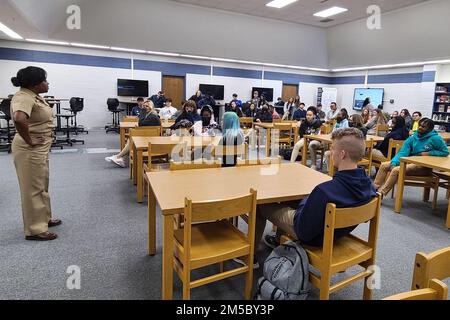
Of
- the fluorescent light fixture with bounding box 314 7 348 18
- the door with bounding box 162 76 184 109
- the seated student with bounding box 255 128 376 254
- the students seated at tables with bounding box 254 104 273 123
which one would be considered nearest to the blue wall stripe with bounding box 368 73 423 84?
the fluorescent light fixture with bounding box 314 7 348 18

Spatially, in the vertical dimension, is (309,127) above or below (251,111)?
below

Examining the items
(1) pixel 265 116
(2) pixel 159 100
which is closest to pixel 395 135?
(1) pixel 265 116

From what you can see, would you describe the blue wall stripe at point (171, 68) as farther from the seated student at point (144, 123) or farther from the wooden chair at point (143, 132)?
the wooden chair at point (143, 132)

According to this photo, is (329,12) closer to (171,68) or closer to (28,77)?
(171,68)

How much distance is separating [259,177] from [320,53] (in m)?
10.6

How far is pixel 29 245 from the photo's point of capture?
2.71m

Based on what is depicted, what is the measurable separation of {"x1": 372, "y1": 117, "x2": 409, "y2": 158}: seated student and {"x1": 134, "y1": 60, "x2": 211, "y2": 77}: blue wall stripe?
8469 mm

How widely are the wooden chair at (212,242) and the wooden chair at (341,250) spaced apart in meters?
0.31

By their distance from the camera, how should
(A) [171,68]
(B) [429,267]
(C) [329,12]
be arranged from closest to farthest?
(B) [429,267] < (C) [329,12] < (A) [171,68]

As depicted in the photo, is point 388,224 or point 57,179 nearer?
point 388,224

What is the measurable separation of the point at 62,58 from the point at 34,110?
356 inches

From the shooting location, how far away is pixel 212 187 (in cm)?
221

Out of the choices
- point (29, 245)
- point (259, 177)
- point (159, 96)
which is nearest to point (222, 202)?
point (259, 177)
